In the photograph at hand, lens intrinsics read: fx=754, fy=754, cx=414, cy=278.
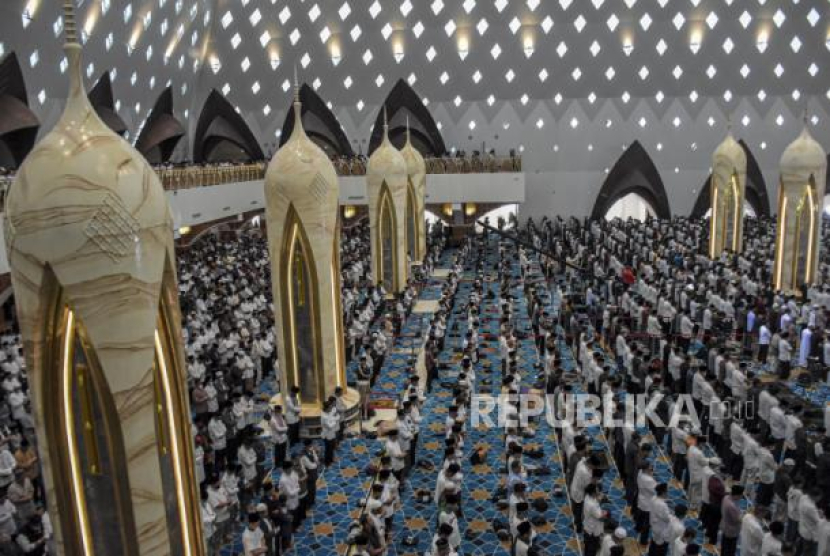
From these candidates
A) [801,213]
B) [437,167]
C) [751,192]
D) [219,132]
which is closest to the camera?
[801,213]

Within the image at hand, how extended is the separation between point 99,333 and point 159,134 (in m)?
20.7

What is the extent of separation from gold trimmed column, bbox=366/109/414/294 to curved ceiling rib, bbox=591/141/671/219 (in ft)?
43.9

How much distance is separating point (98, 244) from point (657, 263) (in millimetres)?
14471

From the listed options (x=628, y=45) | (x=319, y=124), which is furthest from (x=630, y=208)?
(x=319, y=124)

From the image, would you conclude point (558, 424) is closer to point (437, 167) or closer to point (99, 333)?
point (99, 333)

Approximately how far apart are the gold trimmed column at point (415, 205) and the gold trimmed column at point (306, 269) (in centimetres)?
981

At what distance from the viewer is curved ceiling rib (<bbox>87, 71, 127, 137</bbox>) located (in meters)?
20.5

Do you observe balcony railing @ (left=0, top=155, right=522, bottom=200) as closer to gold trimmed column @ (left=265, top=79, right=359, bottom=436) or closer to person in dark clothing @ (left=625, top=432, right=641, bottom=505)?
gold trimmed column @ (left=265, top=79, right=359, bottom=436)

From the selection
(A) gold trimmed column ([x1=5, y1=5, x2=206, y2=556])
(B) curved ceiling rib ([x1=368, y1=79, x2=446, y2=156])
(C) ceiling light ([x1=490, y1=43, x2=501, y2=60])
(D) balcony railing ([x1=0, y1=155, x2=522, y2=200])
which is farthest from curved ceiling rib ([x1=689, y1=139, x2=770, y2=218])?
(A) gold trimmed column ([x1=5, y1=5, x2=206, y2=556])

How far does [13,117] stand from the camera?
16.5 m

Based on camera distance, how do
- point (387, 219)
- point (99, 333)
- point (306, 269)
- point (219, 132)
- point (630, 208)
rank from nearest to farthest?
point (99, 333) < point (306, 269) < point (387, 219) < point (219, 132) < point (630, 208)

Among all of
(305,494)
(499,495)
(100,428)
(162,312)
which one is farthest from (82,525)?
(499,495)

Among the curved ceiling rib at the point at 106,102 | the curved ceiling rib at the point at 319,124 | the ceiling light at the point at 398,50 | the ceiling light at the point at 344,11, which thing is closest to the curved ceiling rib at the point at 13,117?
the curved ceiling rib at the point at 106,102

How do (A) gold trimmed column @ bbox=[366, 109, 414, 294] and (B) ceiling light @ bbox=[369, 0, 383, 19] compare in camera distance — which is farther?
(B) ceiling light @ bbox=[369, 0, 383, 19]
